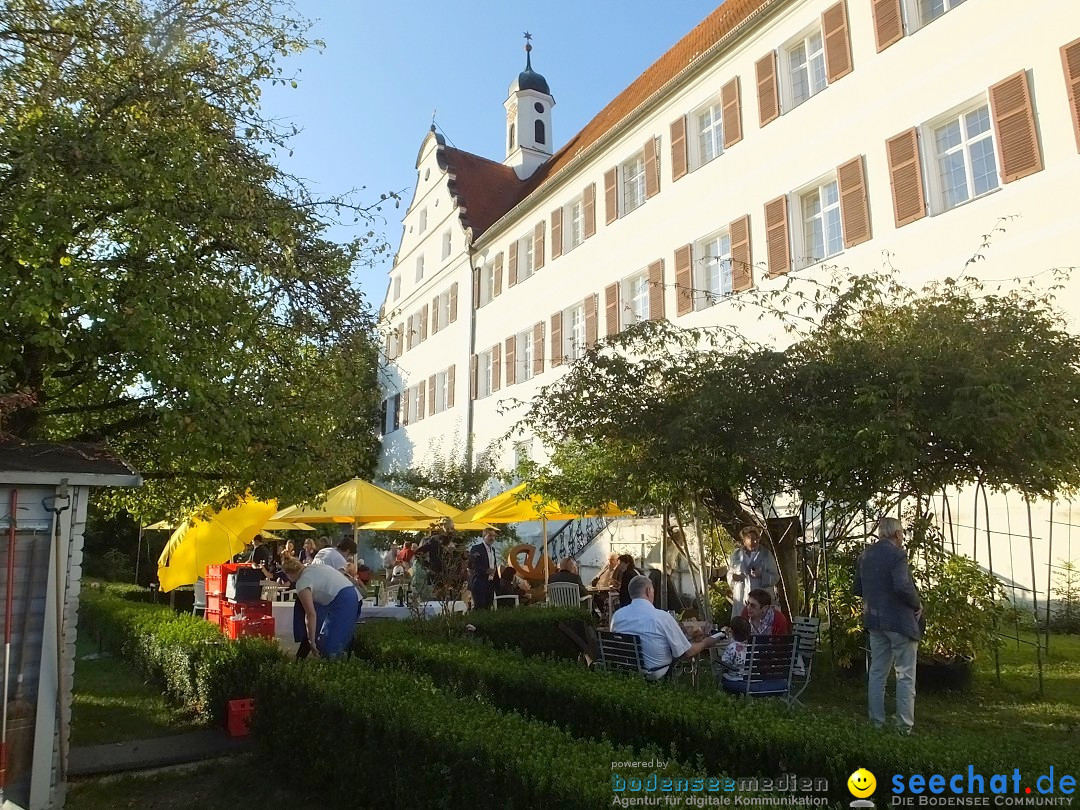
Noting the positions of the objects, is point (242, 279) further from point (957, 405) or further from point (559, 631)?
point (957, 405)

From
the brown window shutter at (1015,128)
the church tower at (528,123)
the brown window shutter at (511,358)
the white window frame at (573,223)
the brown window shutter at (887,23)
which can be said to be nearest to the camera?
the brown window shutter at (1015,128)

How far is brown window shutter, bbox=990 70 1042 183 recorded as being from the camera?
12.1m

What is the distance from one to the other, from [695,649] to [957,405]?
10.1 feet

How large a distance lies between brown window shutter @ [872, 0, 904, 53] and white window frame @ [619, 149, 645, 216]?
6967 millimetres

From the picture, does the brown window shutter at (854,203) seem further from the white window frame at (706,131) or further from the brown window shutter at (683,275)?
the brown window shutter at (683,275)

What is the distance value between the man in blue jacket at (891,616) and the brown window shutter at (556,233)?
59.3 ft

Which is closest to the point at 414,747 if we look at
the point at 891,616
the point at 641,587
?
the point at 641,587

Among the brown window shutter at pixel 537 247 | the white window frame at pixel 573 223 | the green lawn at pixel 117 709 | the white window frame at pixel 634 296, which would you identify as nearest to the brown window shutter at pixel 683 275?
the white window frame at pixel 634 296

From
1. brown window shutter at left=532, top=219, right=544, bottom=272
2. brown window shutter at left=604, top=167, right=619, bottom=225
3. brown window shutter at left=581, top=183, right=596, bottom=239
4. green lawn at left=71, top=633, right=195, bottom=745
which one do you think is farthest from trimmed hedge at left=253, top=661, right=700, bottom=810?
brown window shutter at left=532, top=219, right=544, bottom=272

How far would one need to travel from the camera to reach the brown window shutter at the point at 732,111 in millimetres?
17594

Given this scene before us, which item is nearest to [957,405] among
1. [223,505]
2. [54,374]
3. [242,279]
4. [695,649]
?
[695,649]

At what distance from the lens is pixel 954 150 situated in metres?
13.5

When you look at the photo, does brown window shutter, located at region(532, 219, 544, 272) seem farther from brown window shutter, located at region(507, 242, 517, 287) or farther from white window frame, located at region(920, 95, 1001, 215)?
white window frame, located at region(920, 95, 1001, 215)

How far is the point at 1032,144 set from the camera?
1205 cm
